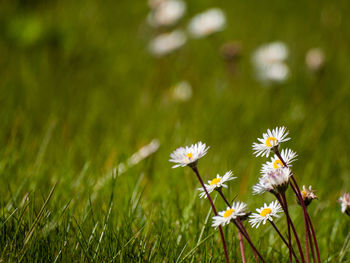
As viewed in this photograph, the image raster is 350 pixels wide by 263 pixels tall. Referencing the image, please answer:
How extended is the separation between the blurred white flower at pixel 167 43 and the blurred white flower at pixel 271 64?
0.44 meters

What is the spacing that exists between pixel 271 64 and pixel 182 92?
527 mm

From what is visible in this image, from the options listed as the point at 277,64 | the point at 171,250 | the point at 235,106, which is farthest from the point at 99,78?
the point at 171,250

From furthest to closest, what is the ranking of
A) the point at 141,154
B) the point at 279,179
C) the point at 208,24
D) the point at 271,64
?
1. the point at 208,24
2. the point at 271,64
3. the point at 141,154
4. the point at 279,179

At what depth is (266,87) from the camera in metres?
2.10

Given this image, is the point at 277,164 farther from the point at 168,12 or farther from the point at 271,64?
the point at 168,12

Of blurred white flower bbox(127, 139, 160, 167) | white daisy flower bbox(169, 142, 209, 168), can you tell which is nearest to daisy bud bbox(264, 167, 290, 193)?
white daisy flower bbox(169, 142, 209, 168)

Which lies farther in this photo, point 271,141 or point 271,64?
point 271,64

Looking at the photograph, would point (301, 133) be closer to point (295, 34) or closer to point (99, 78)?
point (99, 78)

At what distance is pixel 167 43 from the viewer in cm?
236

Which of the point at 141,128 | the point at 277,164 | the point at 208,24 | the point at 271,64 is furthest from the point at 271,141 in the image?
the point at 208,24

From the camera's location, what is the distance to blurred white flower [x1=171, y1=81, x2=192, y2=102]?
1.96 meters

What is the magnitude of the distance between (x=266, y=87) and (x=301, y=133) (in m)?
0.55

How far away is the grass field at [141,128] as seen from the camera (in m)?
0.80

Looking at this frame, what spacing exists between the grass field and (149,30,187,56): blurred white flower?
92 mm
